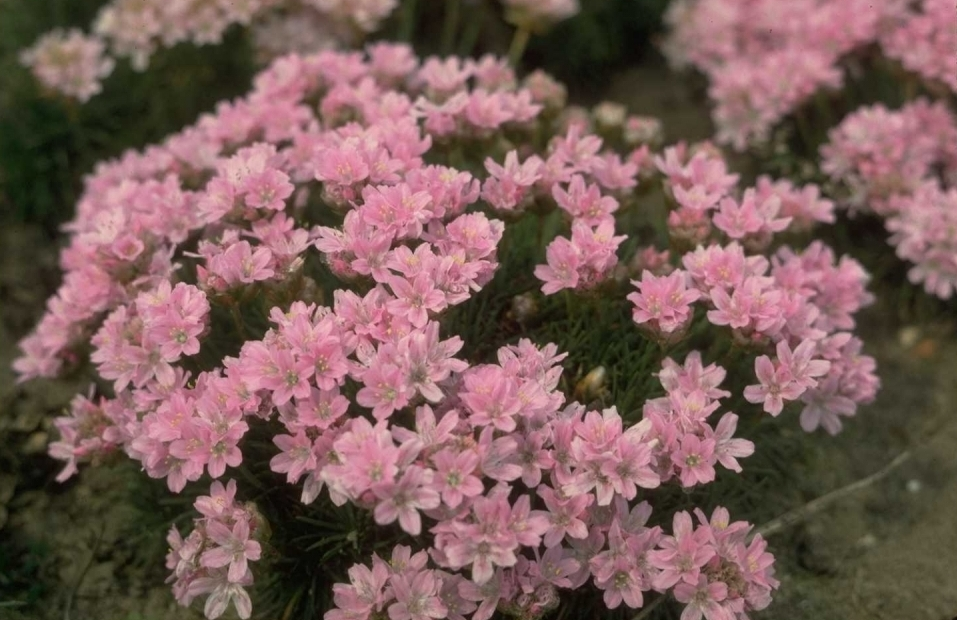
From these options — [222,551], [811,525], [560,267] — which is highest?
[560,267]

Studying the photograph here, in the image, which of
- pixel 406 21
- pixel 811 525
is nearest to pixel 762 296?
pixel 811 525

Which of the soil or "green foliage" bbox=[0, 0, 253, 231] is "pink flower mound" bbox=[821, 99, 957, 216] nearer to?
the soil

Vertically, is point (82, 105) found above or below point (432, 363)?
below

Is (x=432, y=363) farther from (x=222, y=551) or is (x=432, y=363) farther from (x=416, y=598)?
(x=222, y=551)

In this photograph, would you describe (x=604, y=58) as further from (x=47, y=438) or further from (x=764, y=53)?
(x=47, y=438)

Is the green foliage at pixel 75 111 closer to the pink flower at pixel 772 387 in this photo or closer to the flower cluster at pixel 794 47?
the flower cluster at pixel 794 47

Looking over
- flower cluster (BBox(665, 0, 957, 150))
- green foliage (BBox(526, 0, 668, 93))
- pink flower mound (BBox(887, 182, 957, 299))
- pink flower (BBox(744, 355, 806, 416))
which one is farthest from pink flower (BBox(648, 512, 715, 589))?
green foliage (BBox(526, 0, 668, 93))

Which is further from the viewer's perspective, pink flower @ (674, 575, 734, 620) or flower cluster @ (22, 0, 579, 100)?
flower cluster @ (22, 0, 579, 100)
